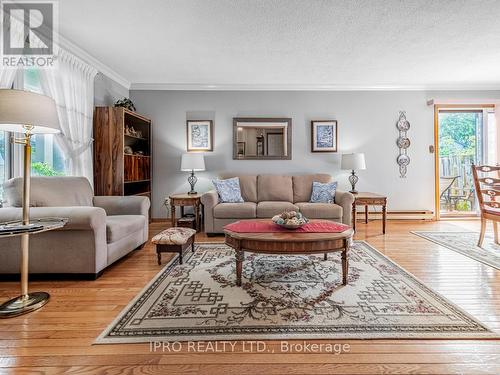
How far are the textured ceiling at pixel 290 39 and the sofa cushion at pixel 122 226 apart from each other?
2078 millimetres

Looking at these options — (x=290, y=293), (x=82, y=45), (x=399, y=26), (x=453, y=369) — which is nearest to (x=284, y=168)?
(x=399, y=26)

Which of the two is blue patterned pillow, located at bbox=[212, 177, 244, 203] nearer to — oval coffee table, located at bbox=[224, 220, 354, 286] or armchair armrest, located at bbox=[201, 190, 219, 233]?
armchair armrest, located at bbox=[201, 190, 219, 233]

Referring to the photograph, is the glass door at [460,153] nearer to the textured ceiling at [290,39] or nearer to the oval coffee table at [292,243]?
the textured ceiling at [290,39]

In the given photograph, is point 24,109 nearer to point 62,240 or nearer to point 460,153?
point 62,240

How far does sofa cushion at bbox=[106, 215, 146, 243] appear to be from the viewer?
253cm

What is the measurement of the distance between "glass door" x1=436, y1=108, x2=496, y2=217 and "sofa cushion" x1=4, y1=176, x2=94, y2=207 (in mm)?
5839

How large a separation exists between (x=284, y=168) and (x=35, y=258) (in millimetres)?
3810

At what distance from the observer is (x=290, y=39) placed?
3125 mm

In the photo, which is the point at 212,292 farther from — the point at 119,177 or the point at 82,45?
the point at 82,45

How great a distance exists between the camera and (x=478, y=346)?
4.78 ft

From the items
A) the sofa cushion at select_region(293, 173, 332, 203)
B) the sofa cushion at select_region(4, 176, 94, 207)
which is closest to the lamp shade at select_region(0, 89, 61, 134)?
the sofa cushion at select_region(4, 176, 94, 207)

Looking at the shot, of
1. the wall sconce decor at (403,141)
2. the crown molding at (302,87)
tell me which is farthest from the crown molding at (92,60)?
the wall sconce decor at (403,141)

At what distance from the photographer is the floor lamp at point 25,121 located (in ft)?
5.66

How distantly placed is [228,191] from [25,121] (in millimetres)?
2799
